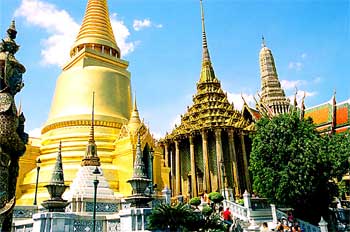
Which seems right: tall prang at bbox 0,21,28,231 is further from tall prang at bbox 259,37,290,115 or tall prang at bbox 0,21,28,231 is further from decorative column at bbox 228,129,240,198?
tall prang at bbox 259,37,290,115

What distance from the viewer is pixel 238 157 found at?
3334cm

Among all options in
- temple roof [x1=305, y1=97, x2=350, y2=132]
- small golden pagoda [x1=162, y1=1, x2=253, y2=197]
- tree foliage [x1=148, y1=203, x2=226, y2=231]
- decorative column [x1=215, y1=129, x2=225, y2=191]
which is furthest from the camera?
temple roof [x1=305, y1=97, x2=350, y2=132]

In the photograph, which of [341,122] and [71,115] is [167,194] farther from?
[341,122]

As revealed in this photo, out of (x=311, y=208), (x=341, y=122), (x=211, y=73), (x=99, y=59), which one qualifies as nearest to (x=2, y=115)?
(x=311, y=208)

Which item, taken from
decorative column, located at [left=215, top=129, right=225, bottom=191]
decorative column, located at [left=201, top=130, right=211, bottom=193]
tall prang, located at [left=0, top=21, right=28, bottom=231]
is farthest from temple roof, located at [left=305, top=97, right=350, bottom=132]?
tall prang, located at [left=0, top=21, right=28, bottom=231]

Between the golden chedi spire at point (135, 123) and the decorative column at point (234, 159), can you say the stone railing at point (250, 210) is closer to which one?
the golden chedi spire at point (135, 123)

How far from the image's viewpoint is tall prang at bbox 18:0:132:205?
21078 mm

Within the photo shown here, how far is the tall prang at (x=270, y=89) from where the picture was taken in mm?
38156

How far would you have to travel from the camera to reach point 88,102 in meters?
24.5

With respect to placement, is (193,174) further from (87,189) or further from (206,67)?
(87,189)

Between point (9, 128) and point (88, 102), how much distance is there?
64.1 ft

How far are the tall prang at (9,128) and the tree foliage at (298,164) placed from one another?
16.1 m

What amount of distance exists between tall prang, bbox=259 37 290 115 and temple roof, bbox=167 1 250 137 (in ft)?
18.8

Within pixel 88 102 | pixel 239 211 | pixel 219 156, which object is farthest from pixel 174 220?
pixel 219 156
